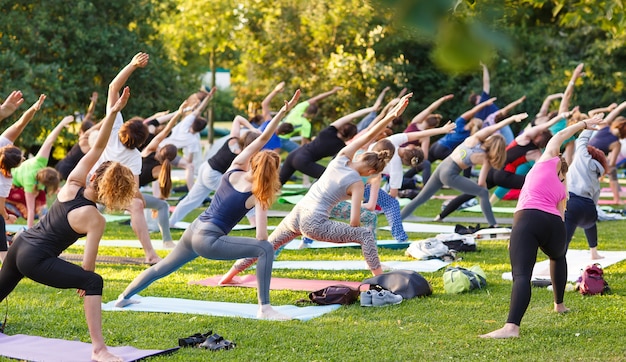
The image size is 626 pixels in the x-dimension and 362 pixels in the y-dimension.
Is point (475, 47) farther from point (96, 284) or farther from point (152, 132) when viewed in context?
point (152, 132)

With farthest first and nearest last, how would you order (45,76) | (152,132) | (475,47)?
(45,76) < (152,132) < (475,47)

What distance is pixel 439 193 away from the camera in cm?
1744

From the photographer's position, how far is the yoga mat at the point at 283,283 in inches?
309

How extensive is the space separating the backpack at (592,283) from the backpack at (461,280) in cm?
86

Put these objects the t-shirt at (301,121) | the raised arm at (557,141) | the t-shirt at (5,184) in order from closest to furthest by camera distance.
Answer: the raised arm at (557,141)
the t-shirt at (5,184)
the t-shirt at (301,121)

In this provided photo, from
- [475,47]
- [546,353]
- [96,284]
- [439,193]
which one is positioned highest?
[475,47]

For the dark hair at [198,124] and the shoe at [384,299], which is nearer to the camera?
the shoe at [384,299]

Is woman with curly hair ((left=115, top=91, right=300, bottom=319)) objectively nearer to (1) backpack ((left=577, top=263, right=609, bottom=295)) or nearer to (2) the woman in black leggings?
(2) the woman in black leggings

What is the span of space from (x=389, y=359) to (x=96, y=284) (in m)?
1.82

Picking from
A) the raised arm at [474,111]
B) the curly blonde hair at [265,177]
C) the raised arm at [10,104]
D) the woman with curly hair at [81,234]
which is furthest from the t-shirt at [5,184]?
the raised arm at [474,111]

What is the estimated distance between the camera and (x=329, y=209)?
311 inches

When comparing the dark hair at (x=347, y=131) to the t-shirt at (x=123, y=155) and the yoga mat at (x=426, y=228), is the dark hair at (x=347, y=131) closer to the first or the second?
the yoga mat at (x=426, y=228)

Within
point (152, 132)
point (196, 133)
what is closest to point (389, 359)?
point (152, 132)

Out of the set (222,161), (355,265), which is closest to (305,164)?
(222,161)
